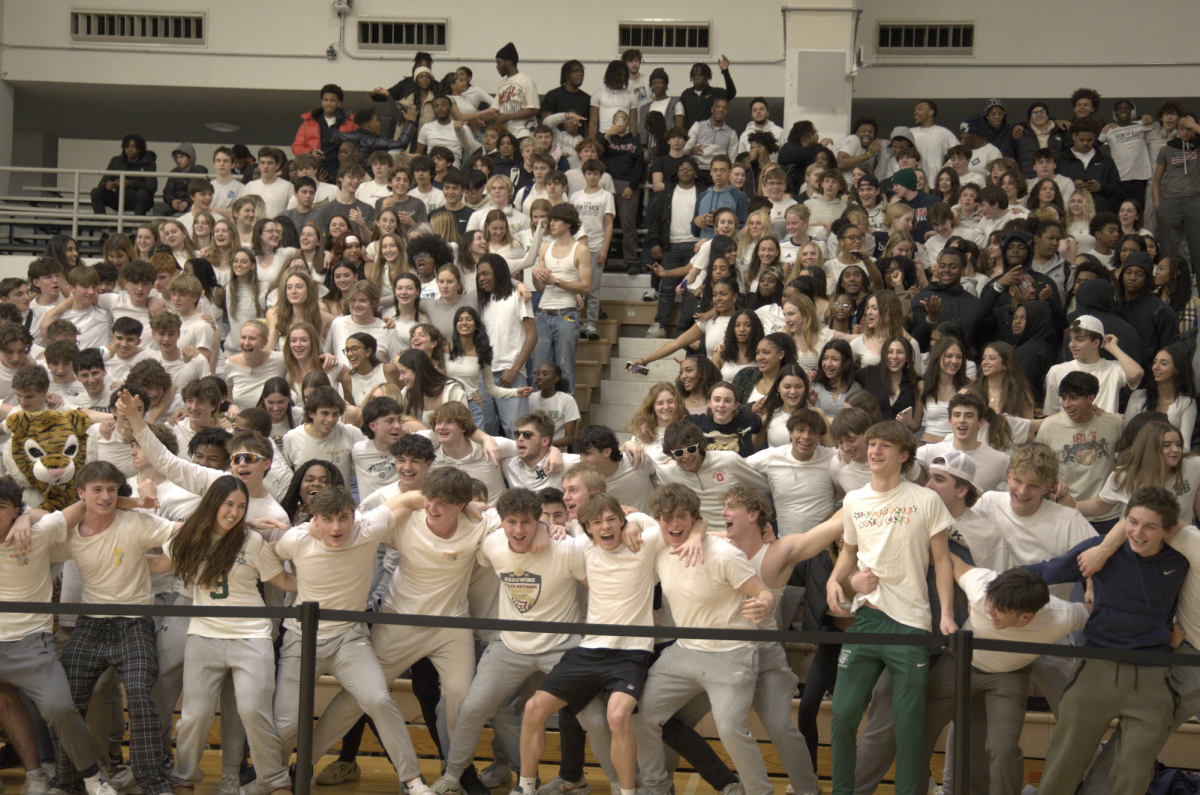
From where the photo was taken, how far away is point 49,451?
19.9 feet

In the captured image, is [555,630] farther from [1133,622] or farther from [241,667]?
[1133,622]

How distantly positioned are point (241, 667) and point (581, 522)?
1661 millimetres

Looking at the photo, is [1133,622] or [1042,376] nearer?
[1133,622]

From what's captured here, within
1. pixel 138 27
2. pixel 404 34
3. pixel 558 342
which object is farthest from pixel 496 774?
pixel 138 27

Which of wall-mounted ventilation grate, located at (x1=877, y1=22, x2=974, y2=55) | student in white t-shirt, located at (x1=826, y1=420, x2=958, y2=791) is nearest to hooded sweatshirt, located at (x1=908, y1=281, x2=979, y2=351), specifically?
student in white t-shirt, located at (x1=826, y1=420, x2=958, y2=791)

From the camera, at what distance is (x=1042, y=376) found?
8141mm

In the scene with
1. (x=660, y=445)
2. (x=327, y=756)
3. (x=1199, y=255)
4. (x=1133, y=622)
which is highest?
(x=1199, y=255)

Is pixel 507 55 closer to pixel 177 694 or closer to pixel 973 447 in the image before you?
pixel 973 447

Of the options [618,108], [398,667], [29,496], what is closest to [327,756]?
[398,667]

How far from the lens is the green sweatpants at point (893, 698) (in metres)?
4.81

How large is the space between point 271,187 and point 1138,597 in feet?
27.6

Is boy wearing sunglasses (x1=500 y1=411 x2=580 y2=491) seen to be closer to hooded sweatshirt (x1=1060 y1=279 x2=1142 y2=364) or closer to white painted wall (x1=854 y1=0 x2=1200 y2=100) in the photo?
hooded sweatshirt (x1=1060 y1=279 x2=1142 y2=364)

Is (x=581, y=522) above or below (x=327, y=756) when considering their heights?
above

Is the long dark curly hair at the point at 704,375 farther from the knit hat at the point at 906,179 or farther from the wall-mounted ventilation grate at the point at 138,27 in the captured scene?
the wall-mounted ventilation grate at the point at 138,27
